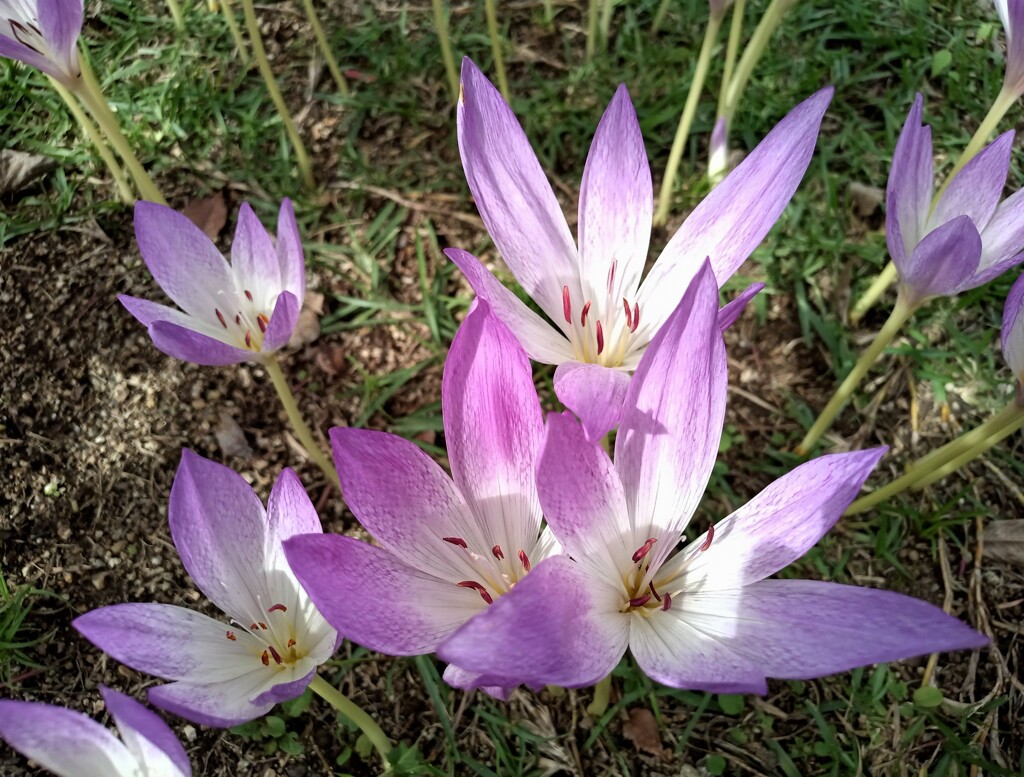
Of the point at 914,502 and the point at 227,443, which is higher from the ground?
the point at 227,443

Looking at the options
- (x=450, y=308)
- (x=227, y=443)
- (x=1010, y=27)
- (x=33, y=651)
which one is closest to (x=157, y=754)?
(x=33, y=651)

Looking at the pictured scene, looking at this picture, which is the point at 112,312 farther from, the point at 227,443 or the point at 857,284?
the point at 857,284

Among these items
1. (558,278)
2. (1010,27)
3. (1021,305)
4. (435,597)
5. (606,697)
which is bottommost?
(606,697)

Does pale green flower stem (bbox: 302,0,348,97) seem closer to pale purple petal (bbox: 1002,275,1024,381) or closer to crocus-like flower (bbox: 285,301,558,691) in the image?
crocus-like flower (bbox: 285,301,558,691)

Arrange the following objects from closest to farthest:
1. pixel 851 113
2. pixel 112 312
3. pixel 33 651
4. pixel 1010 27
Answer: pixel 1010 27 < pixel 33 651 < pixel 112 312 < pixel 851 113

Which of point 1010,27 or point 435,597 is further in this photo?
point 1010,27

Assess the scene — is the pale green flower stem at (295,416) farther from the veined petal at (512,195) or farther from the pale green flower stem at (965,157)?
the pale green flower stem at (965,157)

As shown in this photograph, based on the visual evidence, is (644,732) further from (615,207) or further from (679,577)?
(615,207)

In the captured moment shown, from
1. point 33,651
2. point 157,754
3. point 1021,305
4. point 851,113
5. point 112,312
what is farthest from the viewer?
point 851,113
